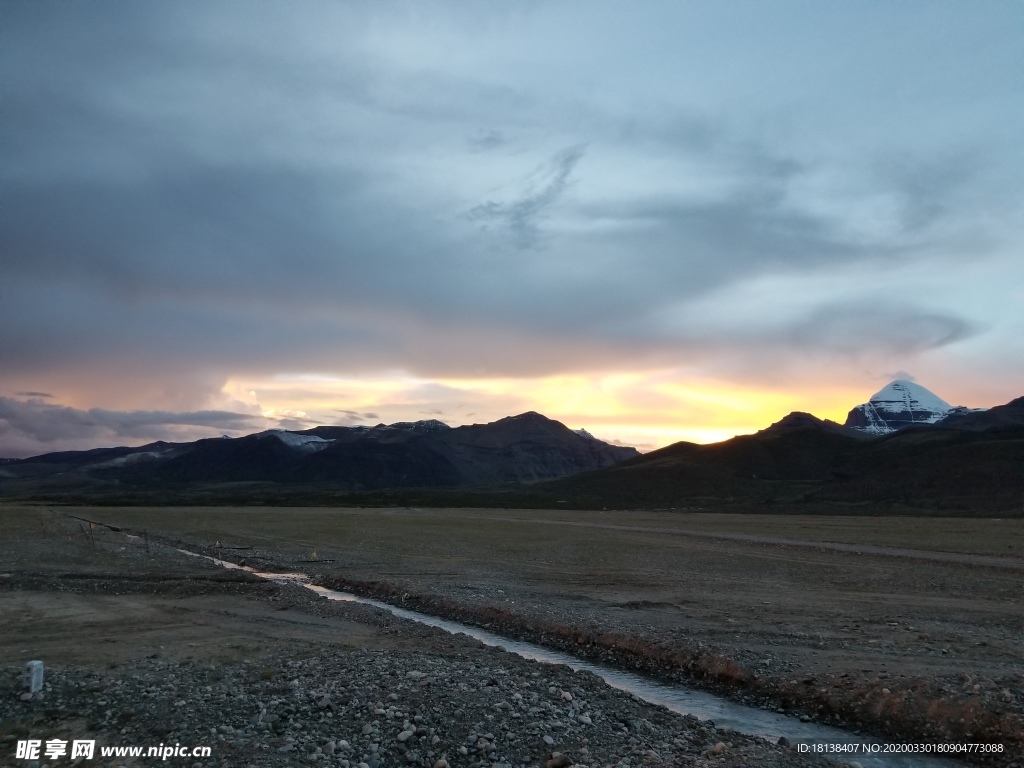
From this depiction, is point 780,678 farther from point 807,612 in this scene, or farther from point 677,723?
point 807,612

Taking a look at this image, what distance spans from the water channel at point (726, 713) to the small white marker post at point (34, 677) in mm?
9455

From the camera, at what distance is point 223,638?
1670 centimetres

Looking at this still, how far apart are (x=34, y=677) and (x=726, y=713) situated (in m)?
11.5

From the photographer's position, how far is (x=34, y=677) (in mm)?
10867

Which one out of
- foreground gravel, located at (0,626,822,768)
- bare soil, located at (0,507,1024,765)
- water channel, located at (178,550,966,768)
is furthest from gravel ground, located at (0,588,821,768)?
bare soil, located at (0,507,1024,765)

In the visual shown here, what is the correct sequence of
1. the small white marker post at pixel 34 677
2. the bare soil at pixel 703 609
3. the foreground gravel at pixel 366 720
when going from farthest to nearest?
the bare soil at pixel 703 609 < the small white marker post at pixel 34 677 < the foreground gravel at pixel 366 720

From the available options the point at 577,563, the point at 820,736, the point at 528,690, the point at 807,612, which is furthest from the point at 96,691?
the point at 577,563

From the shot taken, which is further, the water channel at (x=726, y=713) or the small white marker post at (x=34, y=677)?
the small white marker post at (x=34, y=677)

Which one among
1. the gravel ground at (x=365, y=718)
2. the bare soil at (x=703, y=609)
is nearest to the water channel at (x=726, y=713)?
the bare soil at (x=703, y=609)

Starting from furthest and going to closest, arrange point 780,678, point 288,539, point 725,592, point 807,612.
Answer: point 288,539
point 725,592
point 807,612
point 780,678

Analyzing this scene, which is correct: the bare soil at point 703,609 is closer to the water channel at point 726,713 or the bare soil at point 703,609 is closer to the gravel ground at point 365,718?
the water channel at point 726,713

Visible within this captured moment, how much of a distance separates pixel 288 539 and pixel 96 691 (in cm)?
4068

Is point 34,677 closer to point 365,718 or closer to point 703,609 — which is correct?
point 365,718

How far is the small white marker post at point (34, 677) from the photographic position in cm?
1080
